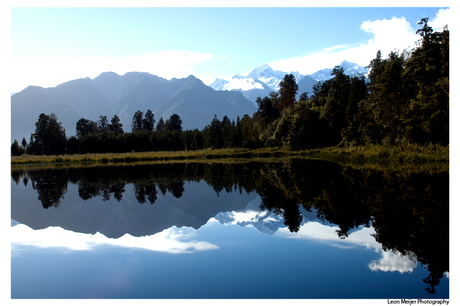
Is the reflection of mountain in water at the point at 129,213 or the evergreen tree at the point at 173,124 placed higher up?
the evergreen tree at the point at 173,124

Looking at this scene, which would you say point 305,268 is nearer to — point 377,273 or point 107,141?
point 377,273

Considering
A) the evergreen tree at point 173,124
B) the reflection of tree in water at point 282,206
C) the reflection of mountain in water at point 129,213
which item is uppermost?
the evergreen tree at point 173,124

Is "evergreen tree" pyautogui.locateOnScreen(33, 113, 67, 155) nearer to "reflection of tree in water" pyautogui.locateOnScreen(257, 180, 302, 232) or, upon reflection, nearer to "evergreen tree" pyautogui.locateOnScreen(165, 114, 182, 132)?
"evergreen tree" pyautogui.locateOnScreen(165, 114, 182, 132)

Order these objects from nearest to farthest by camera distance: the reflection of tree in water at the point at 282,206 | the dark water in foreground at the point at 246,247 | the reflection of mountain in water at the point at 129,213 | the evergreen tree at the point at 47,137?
the dark water in foreground at the point at 246,247 < the reflection of tree in water at the point at 282,206 < the reflection of mountain in water at the point at 129,213 < the evergreen tree at the point at 47,137

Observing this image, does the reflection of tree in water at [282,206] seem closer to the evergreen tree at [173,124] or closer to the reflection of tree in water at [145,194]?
the reflection of tree in water at [145,194]

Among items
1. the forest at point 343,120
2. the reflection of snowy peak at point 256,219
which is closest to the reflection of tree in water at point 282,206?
the reflection of snowy peak at point 256,219

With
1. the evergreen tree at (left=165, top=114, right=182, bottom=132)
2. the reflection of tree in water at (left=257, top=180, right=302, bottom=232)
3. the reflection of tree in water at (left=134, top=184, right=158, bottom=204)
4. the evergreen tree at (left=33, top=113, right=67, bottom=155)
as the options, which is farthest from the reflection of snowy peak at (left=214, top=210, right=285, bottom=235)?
the evergreen tree at (left=165, top=114, right=182, bottom=132)
